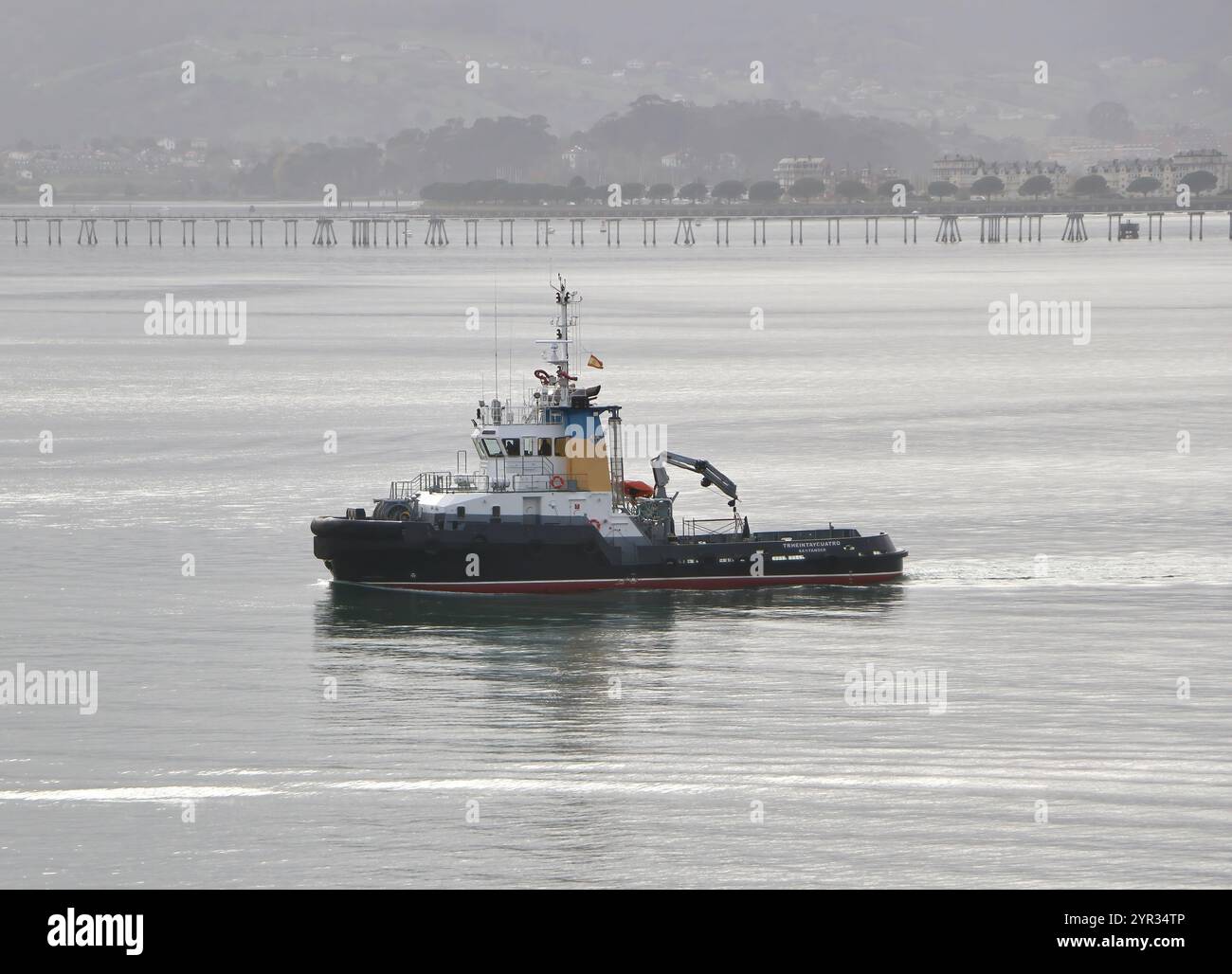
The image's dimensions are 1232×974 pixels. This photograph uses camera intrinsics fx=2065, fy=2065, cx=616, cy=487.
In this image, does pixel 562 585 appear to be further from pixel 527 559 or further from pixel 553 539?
pixel 553 539

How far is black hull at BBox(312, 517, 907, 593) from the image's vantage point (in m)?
57.5

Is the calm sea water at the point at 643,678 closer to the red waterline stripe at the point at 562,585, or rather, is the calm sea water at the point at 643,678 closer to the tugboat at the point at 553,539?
the red waterline stripe at the point at 562,585

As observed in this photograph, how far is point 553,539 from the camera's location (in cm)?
5738

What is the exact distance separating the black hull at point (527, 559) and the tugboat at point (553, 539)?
3cm

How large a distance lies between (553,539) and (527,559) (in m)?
0.94

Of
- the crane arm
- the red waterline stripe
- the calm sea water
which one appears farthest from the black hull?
the crane arm

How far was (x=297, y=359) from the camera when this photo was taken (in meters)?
138

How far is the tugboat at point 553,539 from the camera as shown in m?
57.6

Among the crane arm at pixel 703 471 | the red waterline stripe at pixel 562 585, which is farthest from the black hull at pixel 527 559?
the crane arm at pixel 703 471

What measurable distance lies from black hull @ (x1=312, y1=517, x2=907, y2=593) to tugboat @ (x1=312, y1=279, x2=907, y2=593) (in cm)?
3

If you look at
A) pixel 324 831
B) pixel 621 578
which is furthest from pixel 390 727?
pixel 621 578

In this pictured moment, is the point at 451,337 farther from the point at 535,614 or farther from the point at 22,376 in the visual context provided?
the point at 535,614

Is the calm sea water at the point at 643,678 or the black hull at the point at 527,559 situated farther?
the black hull at the point at 527,559

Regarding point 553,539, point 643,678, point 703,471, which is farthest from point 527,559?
point 643,678
